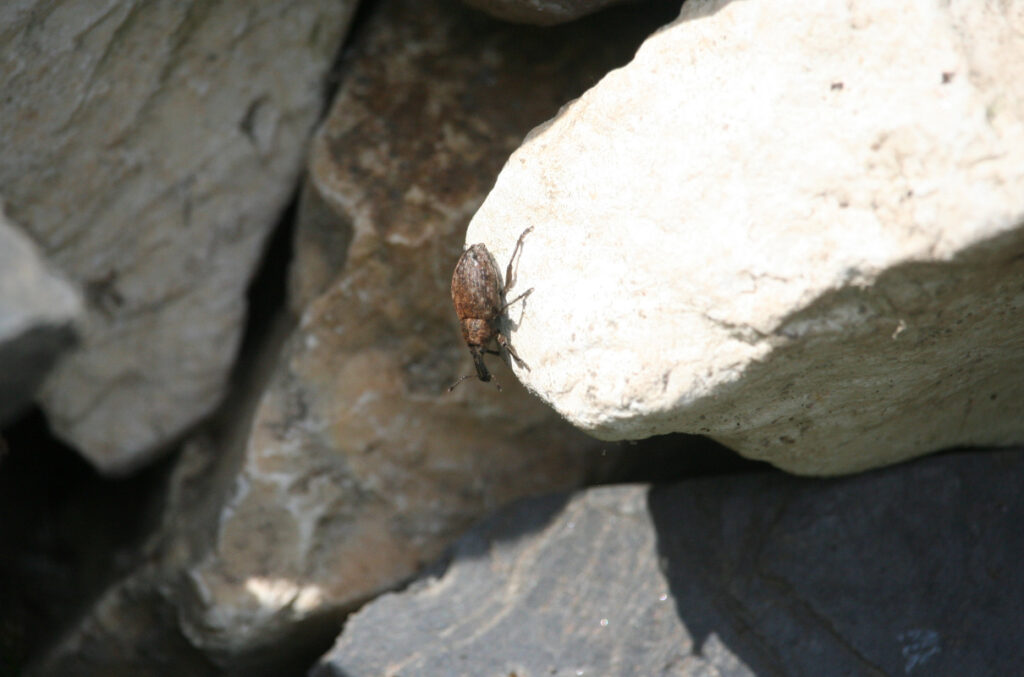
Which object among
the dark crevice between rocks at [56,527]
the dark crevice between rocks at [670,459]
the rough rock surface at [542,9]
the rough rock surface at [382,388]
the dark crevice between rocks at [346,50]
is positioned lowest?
the dark crevice between rocks at [56,527]

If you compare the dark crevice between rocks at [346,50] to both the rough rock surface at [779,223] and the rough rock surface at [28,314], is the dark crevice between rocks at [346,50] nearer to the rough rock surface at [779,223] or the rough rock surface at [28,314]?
the rough rock surface at [779,223]

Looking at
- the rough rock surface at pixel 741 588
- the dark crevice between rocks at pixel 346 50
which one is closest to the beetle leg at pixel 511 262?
the rough rock surface at pixel 741 588

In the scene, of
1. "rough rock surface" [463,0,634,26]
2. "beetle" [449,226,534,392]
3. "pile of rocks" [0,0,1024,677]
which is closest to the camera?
"pile of rocks" [0,0,1024,677]

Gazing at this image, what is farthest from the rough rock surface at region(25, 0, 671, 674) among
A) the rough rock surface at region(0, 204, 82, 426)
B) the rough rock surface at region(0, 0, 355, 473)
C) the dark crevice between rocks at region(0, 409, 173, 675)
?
the rough rock surface at region(0, 204, 82, 426)

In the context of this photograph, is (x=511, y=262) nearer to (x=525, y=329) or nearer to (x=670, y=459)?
(x=525, y=329)

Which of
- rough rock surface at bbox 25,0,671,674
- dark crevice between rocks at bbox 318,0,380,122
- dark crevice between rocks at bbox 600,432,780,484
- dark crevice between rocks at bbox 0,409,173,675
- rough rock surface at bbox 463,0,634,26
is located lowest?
dark crevice between rocks at bbox 0,409,173,675

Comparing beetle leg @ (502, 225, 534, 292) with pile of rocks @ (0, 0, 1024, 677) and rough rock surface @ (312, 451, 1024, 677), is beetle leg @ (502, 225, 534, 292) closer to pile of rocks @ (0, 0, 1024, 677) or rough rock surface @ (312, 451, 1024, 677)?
pile of rocks @ (0, 0, 1024, 677)

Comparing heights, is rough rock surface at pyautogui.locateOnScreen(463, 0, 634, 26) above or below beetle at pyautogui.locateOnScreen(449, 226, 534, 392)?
above

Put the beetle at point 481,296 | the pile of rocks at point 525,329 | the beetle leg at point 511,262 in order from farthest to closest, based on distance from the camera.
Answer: the beetle at point 481,296 → the beetle leg at point 511,262 → the pile of rocks at point 525,329
